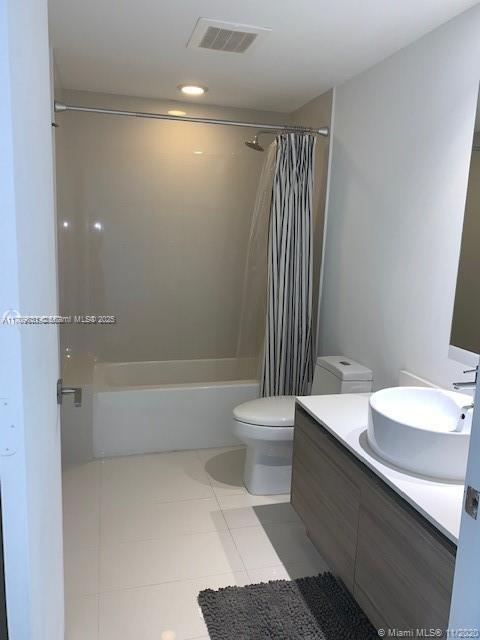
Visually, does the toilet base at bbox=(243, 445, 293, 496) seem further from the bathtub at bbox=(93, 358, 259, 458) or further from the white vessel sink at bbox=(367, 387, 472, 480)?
the white vessel sink at bbox=(367, 387, 472, 480)

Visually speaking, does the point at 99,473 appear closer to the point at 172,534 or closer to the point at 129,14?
the point at 172,534

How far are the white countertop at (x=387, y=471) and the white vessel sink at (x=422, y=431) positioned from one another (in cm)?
3

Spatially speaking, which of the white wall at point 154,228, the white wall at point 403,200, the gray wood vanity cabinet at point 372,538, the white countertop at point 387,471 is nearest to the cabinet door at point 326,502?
the gray wood vanity cabinet at point 372,538

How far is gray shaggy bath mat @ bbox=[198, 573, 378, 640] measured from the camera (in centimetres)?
177

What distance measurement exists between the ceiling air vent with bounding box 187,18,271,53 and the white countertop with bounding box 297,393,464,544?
5.45 ft

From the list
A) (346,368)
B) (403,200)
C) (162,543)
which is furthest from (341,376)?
(162,543)

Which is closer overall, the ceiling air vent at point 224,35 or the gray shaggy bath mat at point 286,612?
the gray shaggy bath mat at point 286,612

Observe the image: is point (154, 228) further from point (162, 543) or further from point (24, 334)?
point (24, 334)

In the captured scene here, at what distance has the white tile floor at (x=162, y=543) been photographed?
73.0 inches

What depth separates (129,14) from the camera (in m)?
2.08

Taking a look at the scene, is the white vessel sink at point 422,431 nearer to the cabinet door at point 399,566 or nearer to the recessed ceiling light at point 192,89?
the cabinet door at point 399,566

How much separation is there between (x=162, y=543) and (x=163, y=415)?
0.98 meters

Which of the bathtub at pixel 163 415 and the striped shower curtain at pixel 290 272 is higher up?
the striped shower curtain at pixel 290 272

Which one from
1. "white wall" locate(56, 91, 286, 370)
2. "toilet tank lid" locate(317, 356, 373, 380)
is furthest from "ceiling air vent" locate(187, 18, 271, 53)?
"toilet tank lid" locate(317, 356, 373, 380)
